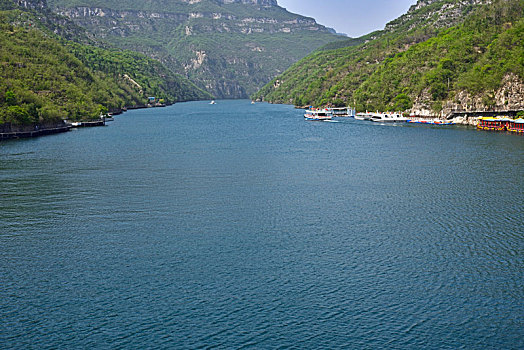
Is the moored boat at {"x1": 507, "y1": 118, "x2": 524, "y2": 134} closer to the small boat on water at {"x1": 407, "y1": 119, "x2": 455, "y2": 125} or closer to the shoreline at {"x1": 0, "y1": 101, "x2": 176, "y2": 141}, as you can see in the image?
the small boat on water at {"x1": 407, "y1": 119, "x2": 455, "y2": 125}

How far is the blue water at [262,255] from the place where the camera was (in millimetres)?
33469

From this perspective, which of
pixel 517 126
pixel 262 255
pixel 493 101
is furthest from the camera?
pixel 493 101

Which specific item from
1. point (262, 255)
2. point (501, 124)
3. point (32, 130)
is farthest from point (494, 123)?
point (32, 130)

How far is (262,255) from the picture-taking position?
152 feet

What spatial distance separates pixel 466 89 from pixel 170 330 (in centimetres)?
16284

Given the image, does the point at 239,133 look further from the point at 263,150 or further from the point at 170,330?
the point at 170,330

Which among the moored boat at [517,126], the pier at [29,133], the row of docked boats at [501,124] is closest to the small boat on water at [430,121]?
the row of docked boats at [501,124]

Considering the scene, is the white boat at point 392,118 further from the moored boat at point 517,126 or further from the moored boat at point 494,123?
the moored boat at point 517,126

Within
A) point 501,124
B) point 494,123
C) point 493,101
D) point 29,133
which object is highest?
point 493,101

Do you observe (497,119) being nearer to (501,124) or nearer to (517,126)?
(501,124)

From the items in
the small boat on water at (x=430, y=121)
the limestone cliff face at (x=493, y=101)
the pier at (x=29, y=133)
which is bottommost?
the small boat on water at (x=430, y=121)

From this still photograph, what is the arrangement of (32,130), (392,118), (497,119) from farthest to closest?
(392,118)
(32,130)
(497,119)

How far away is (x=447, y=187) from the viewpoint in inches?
2859

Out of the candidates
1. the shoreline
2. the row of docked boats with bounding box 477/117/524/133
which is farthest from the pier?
the row of docked boats with bounding box 477/117/524/133
